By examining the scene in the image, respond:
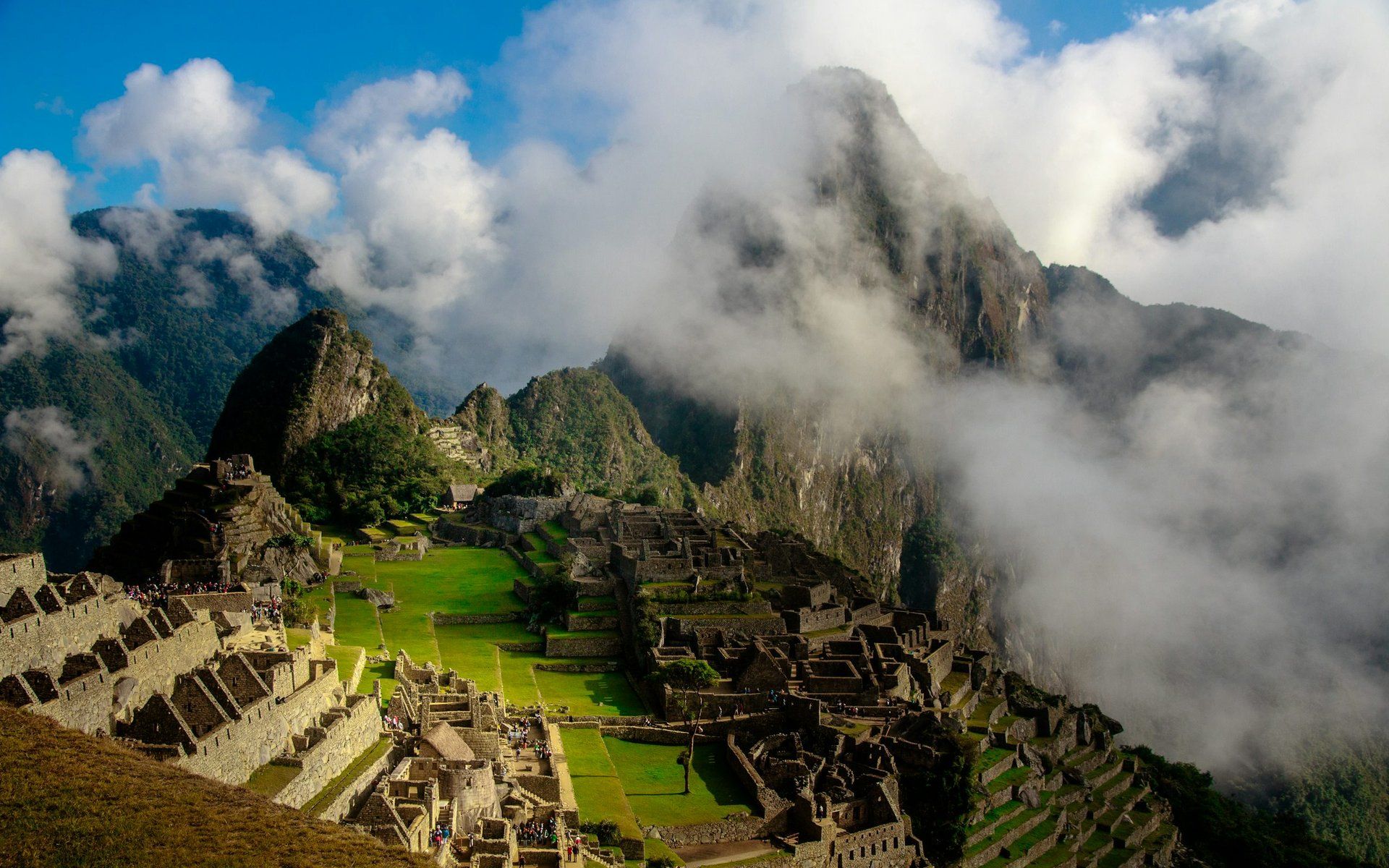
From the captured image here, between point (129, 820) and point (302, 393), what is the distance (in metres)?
58.7

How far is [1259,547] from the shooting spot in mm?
157875

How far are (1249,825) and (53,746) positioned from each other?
55.8 metres

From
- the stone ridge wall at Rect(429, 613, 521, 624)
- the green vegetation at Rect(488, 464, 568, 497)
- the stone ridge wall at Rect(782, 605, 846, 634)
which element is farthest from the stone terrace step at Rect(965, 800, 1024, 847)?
the green vegetation at Rect(488, 464, 568, 497)

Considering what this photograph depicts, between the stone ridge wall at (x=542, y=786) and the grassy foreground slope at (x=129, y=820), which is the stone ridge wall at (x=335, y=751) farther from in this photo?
the stone ridge wall at (x=542, y=786)

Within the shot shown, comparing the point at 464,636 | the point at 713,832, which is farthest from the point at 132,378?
the point at 713,832

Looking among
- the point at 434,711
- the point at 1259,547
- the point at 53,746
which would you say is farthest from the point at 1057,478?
the point at 53,746

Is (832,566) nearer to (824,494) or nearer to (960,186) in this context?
(824,494)

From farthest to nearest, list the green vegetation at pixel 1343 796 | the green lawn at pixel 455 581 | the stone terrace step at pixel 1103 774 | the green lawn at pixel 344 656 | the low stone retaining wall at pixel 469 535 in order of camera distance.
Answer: the green vegetation at pixel 1343 796 → the low stone retaining wall at pixel 469 535 → the stone terrace step at pixel 1103 774 → the green lawn at pixel 455 581 → the green lawn at pixel 344 656

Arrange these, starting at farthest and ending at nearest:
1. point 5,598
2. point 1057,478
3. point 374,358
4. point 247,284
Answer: point 1057,478 → point 247,284 → point 374,358 → point 5,598

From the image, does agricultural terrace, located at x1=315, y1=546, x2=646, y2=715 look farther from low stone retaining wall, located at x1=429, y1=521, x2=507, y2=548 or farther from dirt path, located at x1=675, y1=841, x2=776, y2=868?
dirt path, located at x1=675, y1=841, x2=776, y2=868

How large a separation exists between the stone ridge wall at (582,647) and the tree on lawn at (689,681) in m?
4.97

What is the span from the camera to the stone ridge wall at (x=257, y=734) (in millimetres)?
16875

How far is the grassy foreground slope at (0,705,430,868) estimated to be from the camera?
1245 centimetres

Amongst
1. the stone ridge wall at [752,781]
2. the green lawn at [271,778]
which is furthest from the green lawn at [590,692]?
the green lawn at [271,778]
